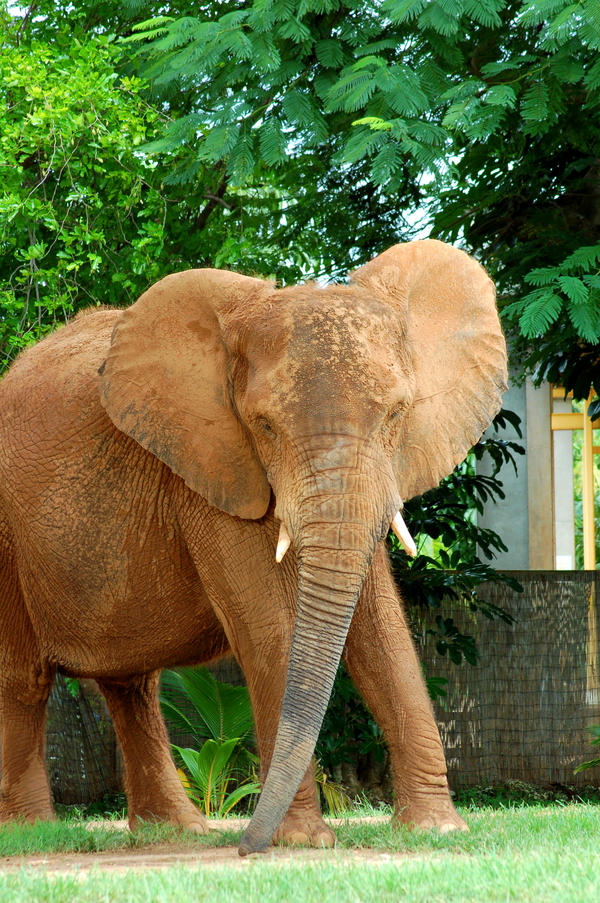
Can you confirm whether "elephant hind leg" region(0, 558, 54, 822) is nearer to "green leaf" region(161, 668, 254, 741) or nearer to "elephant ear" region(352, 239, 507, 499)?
"elephant ear" region(352, 239, 507, 499)

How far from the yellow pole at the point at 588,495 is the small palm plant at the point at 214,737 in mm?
6993

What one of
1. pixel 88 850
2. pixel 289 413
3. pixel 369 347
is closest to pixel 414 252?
pixel 369 347

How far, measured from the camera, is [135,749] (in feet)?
24.1

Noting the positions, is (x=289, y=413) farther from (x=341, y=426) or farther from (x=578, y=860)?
(x=578, y=860)

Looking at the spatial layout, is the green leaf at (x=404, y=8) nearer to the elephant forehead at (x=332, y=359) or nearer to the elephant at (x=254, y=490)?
the elephant at (x=254, y=490)

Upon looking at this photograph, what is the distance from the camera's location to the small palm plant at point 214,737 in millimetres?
9453

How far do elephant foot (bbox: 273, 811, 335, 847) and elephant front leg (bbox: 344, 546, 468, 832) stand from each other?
44 centimetres

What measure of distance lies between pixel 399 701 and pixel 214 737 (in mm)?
4628

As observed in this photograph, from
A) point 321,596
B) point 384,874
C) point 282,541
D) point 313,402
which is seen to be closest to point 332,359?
point 313,402

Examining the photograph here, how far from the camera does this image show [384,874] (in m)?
4.21

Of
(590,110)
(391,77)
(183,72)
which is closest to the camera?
(391,77)

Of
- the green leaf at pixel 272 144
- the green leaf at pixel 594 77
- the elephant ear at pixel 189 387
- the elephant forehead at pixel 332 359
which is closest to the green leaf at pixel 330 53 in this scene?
the green leaf at pixel 272 144

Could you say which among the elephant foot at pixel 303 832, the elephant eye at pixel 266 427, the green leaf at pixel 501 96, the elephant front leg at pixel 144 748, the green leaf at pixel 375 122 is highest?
the green leaf at pixel 501 96

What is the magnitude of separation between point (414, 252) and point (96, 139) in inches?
148
